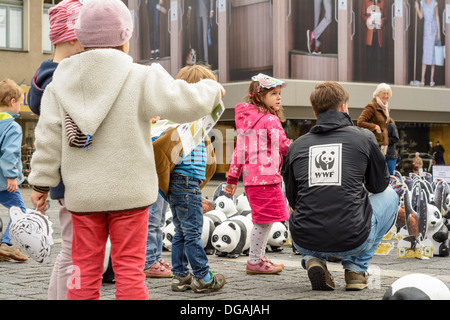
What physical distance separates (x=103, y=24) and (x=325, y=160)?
87.0 inches

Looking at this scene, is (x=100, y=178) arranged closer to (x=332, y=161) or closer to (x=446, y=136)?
(x=332, y=161)

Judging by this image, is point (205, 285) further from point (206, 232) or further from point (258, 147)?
point (206, 232)

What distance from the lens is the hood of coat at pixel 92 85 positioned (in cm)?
314

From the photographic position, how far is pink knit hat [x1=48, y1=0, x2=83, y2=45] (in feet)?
12.3

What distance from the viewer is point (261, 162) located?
5887 millimetres

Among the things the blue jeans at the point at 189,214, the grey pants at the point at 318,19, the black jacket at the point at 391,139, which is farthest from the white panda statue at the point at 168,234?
the grey pants at the point at 318,19

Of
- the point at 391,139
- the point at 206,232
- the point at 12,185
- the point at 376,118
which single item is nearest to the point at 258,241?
the point at 206,232

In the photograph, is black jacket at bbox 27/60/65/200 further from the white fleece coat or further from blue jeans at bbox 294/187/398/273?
blue jeans at bbox 294/187/398/273

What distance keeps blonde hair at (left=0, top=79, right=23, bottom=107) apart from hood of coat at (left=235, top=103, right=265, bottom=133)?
7.58 feet

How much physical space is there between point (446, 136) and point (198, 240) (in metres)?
30.0

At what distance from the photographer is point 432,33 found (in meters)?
30.9

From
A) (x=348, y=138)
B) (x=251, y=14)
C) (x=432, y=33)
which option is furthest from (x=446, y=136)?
(x=348, y=138)

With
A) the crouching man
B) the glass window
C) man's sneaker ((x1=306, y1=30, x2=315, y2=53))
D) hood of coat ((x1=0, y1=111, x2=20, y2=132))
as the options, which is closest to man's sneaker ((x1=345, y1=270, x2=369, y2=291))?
the crouching man

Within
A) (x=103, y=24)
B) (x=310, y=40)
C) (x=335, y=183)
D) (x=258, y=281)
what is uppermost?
(x=310, y=40)
